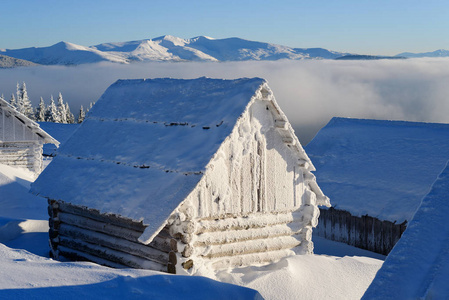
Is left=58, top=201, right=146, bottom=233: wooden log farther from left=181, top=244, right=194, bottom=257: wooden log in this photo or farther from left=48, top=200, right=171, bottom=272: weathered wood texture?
left=181, top=244, right=194, bottom=257: wooden log

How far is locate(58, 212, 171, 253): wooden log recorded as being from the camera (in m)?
11.3

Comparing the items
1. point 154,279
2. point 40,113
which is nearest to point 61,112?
point 40,113

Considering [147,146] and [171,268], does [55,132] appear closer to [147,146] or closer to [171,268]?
[147,146]

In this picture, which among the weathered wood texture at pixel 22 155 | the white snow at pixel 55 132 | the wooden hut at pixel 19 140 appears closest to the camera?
the wooden hut at pixel 19 140

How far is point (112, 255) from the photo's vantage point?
12.9 metres

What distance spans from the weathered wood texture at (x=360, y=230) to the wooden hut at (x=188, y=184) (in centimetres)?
731

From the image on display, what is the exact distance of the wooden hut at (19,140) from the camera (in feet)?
96.8

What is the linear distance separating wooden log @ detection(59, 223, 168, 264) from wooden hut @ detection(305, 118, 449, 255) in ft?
36.1

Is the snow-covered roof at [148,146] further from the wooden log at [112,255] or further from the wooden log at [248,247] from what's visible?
the wooden log at [248,247]

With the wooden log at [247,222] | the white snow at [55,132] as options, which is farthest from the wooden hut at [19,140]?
the white snow at [55,132]

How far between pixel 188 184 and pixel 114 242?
3200mm

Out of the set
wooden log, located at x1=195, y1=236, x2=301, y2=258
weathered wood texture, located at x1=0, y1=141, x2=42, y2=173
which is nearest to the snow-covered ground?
wooden log, located at x1=195, y1=236, x2=301, y2=258

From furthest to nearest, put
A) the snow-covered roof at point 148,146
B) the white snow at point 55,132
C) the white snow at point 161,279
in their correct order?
the white snow at point 55,132
the snow-covered roof at point 148,146
the white snow at point 161,279

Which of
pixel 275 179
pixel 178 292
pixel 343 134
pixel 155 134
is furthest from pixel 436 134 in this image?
pixel 178 292
